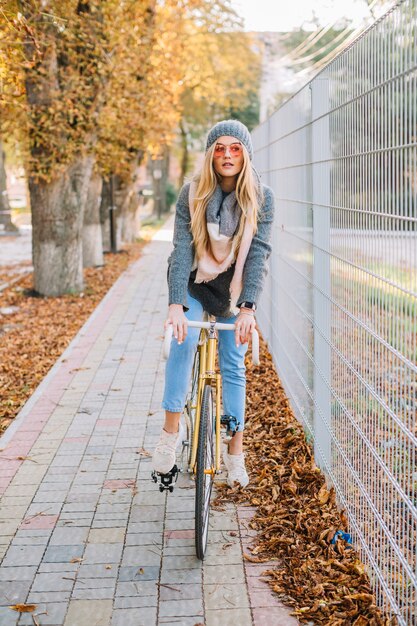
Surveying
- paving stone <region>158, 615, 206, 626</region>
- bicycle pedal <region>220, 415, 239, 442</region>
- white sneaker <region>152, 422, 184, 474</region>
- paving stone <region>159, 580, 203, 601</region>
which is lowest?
paving stone <region>158, 615, 206, 626</region>

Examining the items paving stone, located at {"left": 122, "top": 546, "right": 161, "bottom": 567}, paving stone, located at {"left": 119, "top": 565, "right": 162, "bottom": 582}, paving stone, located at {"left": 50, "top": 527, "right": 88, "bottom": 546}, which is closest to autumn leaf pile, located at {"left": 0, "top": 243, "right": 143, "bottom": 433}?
paving stone, located at {"left": 50, "top": 527, "right": 88, "bottom": 546}

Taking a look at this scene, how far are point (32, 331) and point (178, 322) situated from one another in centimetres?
747

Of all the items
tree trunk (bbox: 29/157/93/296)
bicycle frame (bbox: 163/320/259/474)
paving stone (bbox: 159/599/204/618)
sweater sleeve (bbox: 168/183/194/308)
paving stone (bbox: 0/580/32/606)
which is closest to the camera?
paving stone (bbox: 159/599/204/618)

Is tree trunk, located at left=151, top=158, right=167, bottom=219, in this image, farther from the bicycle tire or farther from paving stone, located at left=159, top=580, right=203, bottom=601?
paving stone, located at left=159, top=580, right=203, bottom=601

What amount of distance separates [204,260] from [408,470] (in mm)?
1742

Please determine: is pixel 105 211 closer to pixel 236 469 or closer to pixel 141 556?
pixel 236 469

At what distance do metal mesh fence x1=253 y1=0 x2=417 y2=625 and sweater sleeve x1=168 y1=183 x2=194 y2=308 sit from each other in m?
0.76

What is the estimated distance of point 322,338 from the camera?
5340 mm

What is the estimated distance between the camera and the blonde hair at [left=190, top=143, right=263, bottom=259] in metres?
4.71

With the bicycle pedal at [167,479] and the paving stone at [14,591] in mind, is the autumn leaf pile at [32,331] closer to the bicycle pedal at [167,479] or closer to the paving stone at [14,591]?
the bicycle pedal at [167,479]

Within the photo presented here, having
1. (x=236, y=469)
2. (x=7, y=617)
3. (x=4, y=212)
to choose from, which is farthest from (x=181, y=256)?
(x=4, y=212)

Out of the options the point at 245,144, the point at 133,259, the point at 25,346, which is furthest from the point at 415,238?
the point at 133,259

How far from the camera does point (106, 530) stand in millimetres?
4934

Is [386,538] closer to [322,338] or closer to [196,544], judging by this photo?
[196,544]
